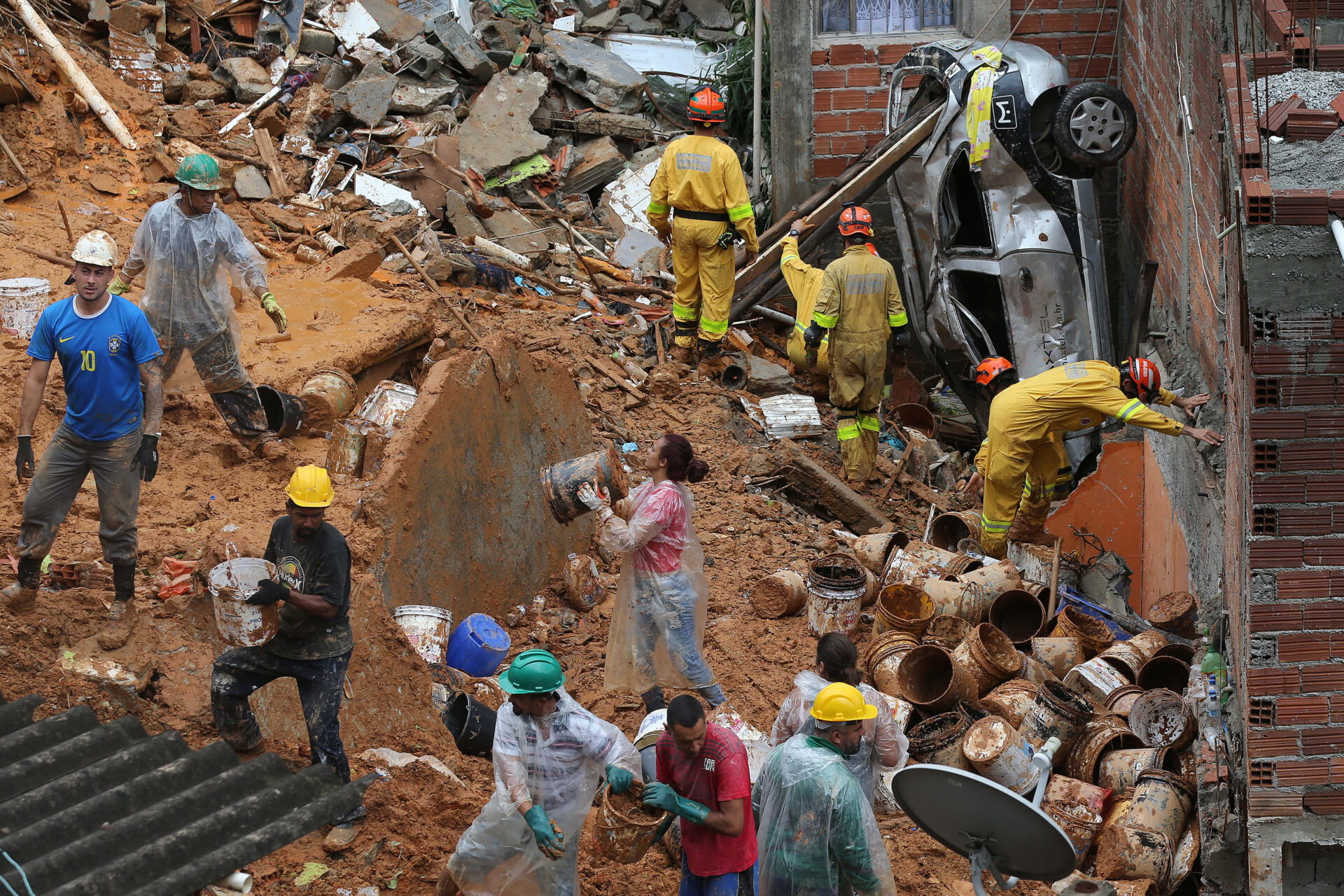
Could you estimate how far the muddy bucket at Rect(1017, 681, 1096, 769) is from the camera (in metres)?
6.29

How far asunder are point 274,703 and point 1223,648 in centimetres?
455

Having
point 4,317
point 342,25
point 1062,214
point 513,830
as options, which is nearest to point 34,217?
point 4,317

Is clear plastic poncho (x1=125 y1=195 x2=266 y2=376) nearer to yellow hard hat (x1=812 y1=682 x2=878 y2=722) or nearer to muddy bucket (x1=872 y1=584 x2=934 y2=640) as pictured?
muddy bucket (x1=872 y1=584 x2=934 y2=640)

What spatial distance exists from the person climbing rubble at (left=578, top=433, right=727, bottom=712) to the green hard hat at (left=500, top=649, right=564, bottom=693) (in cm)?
159

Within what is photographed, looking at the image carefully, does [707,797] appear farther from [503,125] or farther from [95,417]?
[503,125]

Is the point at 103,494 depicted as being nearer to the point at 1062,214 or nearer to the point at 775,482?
the point at 775,482

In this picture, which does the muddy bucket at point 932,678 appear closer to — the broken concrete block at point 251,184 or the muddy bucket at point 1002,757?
the muddy bucket at point 1002,757

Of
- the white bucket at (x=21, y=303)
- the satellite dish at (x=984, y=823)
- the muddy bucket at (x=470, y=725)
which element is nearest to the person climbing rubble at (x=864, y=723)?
the satellite dish at (x=984, y=823)

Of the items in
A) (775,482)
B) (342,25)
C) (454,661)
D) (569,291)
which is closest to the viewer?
(454,661)

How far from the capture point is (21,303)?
8.07 metres

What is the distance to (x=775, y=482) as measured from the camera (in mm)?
9445

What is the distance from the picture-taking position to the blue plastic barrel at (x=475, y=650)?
6.66 meters

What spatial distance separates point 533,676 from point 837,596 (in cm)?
340

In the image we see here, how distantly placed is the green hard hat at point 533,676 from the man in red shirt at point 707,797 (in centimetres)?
44
